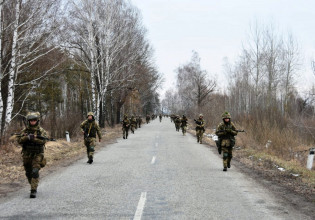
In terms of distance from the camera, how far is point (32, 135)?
5.95 metres

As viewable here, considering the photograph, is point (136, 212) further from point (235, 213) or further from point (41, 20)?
point (41, 20)

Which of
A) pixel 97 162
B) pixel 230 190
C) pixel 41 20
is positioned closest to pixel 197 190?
pixel 230 190

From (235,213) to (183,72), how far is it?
190ft

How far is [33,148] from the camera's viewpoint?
19.9 ft

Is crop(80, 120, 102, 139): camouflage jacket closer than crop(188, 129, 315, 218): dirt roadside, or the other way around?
crop(188, 129, 315, 218): dirt roadside

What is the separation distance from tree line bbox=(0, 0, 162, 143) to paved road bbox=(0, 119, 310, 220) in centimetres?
592

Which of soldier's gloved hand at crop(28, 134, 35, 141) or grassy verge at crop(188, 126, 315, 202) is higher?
Result: soldier's gloved hand at crop(28, 134, 35, 141)

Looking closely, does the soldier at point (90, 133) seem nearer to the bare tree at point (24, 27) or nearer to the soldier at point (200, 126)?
the bare tree at point (24, 27)

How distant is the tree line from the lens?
13.3 metres

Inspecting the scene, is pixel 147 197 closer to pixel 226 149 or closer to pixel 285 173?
pixel 226 149

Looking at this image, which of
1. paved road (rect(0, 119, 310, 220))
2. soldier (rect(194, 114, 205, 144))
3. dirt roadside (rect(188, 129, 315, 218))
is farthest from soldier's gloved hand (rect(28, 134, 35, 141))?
soldier (rect(194, 114, 205, 144))

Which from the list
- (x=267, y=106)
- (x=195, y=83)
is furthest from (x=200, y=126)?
(x=195, y=83)

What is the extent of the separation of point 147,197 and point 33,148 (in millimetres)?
2503

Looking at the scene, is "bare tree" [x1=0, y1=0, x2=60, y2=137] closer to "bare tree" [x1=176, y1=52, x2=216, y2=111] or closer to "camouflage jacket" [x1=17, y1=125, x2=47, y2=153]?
"camouflage jacket" [x1=17, y1=125, x2=47, y2=153]
